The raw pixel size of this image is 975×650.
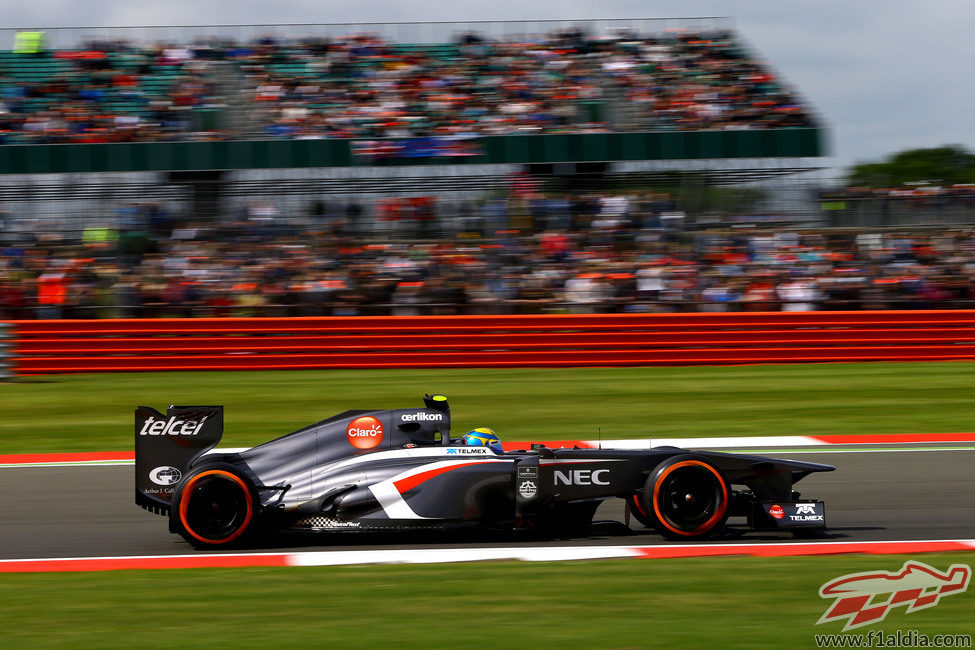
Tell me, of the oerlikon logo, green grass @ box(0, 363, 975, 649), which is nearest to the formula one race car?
green grass @ box(0, 363, 975, 649)

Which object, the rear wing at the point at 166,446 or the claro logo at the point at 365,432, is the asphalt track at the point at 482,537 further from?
the claro logo at the point at 365,432

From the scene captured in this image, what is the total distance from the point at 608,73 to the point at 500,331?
8566 millimetres

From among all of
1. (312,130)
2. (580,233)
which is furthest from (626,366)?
(312,130)

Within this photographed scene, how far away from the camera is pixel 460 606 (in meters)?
4.90

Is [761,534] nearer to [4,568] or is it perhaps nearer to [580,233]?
[4,568]

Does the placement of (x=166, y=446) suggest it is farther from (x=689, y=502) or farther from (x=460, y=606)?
(x=689, y=502)

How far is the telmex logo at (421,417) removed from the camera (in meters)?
6.32

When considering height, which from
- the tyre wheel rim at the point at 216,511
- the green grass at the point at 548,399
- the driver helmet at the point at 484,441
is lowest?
the green grass at the point at 548,399

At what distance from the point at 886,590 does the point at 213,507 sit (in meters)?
3.56

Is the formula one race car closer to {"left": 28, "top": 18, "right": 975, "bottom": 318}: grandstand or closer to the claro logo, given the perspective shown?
the claro logo

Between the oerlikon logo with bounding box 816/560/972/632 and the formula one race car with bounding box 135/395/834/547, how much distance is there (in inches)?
37.7

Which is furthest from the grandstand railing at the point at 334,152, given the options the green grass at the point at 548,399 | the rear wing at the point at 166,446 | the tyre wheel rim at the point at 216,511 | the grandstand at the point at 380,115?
the tyre wheel rim at the point at 216,511

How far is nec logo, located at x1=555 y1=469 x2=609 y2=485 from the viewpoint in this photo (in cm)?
604

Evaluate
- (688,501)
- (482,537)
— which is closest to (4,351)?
(482,537)
